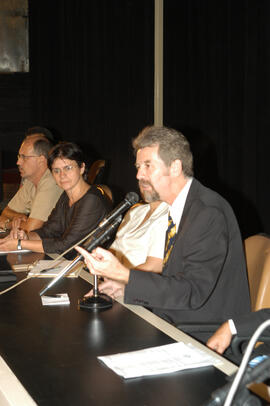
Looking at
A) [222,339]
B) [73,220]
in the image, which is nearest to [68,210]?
[73,220]

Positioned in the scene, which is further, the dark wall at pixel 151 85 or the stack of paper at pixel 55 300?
the dark wall at pixel 151 85

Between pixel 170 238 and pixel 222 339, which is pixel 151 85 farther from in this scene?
pixel 222 339

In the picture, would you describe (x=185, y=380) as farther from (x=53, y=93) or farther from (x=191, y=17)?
(x=53, y=93)

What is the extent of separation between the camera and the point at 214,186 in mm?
4734

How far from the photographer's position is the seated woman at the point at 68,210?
3262 mm

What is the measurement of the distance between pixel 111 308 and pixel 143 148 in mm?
657

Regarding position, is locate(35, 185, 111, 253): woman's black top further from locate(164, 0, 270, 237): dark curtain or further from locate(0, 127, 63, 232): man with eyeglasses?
locate(164, 0, 270, 237): dark curtain

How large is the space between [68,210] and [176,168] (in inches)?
55.9

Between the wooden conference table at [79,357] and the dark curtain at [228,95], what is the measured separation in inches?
92.5

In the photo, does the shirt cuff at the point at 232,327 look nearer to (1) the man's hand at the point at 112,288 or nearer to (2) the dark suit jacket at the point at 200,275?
(2) the dark suit jacket at the point at 200,275

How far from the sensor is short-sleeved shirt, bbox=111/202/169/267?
2.82 meters

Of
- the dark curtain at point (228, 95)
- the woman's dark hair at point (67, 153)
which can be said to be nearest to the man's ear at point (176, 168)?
the woman's dark hair at point (67, 153)

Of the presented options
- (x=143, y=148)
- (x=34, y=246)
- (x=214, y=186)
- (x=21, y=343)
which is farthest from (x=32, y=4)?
(x=21, y=343)

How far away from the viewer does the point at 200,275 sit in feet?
6.91
